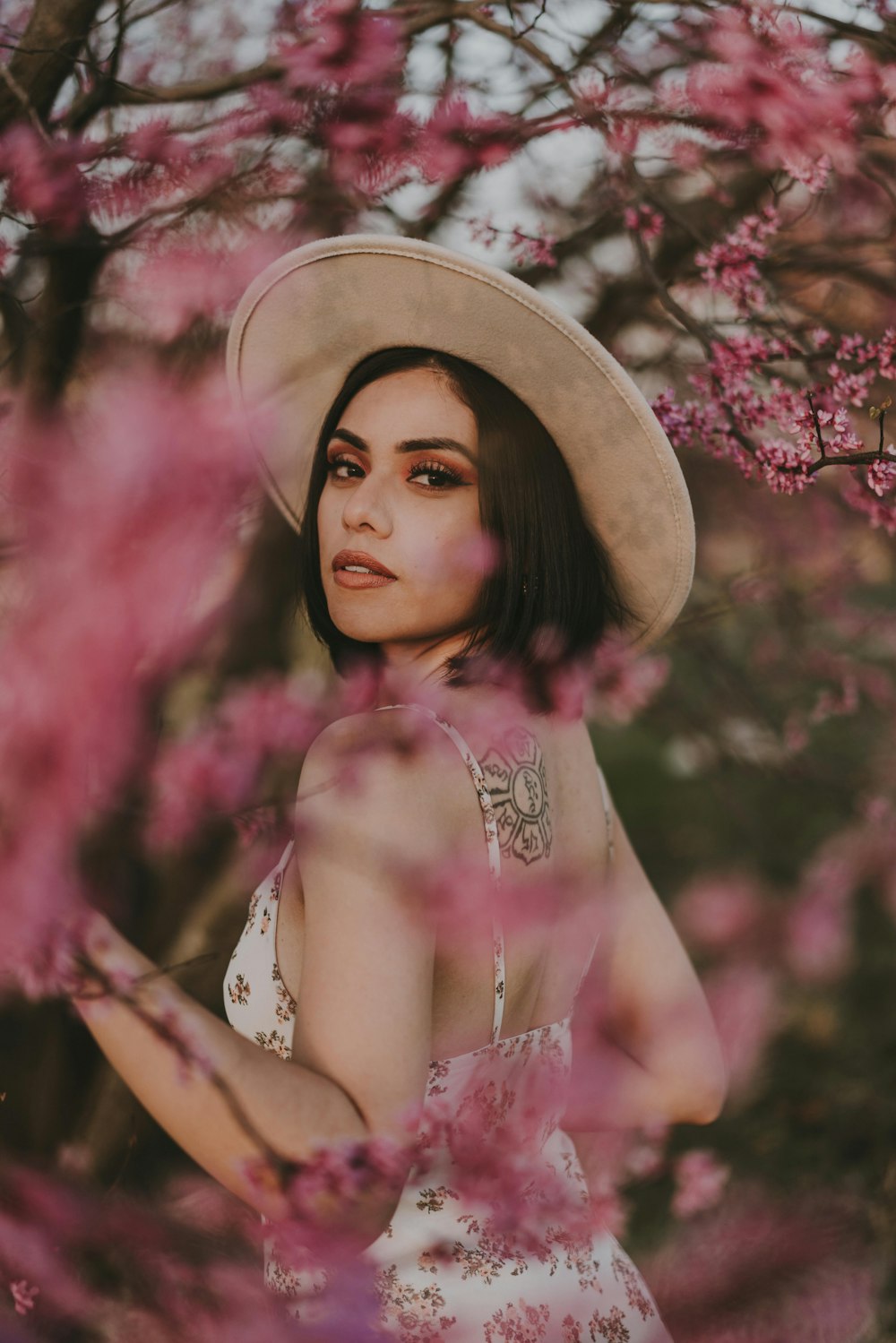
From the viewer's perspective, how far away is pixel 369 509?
1417mm

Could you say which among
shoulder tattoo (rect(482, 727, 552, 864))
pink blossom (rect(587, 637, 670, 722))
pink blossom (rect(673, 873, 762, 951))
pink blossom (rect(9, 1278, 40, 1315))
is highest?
shoulder tattoo (rect(482, 727, 552, 864))

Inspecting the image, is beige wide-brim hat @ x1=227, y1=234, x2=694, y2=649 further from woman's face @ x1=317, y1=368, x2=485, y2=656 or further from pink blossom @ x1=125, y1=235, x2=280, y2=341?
pink blossom @ x1=125, y1=235, x2=280, y2=341

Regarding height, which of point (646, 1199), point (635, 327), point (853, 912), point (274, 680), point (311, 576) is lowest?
point (646, 1199)

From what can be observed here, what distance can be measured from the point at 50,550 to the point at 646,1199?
3.09 metres

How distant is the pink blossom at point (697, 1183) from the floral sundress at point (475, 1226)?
5.59 feet

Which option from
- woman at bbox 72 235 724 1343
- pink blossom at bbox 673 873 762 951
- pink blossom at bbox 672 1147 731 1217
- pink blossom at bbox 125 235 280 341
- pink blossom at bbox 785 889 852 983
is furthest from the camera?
pink blossom at bbox 672 1147 731 1217

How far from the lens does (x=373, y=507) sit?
142 cm

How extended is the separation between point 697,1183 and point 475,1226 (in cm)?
203

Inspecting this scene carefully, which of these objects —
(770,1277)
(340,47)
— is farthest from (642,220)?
(770,1277)

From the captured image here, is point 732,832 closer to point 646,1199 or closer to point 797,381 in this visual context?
point 646,1199

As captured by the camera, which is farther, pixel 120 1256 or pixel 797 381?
pixel 797 381

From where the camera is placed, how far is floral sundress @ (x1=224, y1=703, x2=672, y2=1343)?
133 centimetres

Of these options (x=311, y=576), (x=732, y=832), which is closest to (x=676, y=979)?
(x=311, y=576)

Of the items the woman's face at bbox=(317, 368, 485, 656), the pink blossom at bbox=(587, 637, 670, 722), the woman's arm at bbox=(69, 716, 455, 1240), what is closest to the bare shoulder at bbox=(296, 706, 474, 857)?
the woman's arm at bbox=(69, 716, 455, 1240)
